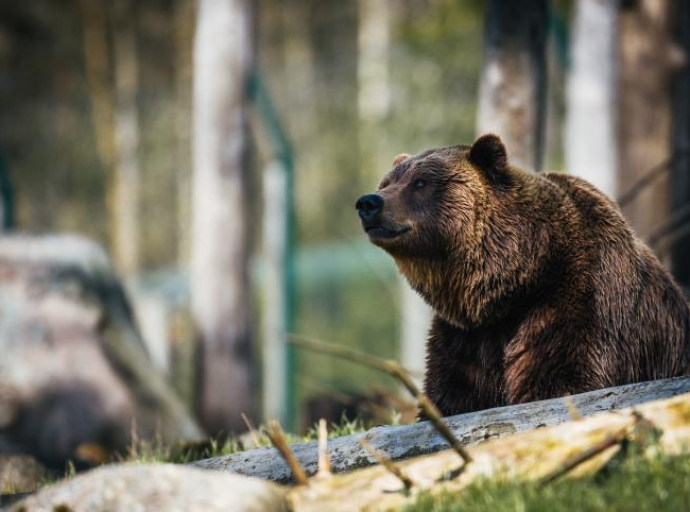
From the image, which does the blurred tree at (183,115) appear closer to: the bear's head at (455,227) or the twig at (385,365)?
the bear's head at (455,227)

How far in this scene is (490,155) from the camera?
4.55 m

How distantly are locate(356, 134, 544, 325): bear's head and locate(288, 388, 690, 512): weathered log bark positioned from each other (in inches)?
48.6

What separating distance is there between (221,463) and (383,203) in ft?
4.45

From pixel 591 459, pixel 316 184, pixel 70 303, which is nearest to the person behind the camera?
pixel 591 459

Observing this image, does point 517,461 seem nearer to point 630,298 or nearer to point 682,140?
point 630,298

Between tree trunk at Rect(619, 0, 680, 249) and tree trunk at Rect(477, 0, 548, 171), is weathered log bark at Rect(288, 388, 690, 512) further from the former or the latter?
tree trunk at Rect(619, 0, 680, 249)

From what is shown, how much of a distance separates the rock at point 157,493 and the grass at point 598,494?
0.51 meters

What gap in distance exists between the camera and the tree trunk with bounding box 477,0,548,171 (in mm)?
6164

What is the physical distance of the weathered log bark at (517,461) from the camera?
3.08 meters

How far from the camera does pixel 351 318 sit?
62.5 feet

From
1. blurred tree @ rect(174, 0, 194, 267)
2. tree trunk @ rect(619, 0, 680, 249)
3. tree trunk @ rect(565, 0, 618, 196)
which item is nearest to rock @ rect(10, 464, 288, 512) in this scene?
tree trunk @ rect(565, 0, 618, 196)

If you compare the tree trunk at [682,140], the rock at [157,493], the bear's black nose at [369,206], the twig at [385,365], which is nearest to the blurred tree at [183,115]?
the tree trunk at [682,140]

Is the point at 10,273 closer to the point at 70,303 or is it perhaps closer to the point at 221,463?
the point at 70,303

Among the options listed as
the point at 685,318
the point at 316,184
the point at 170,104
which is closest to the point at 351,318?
the point at 316,184
